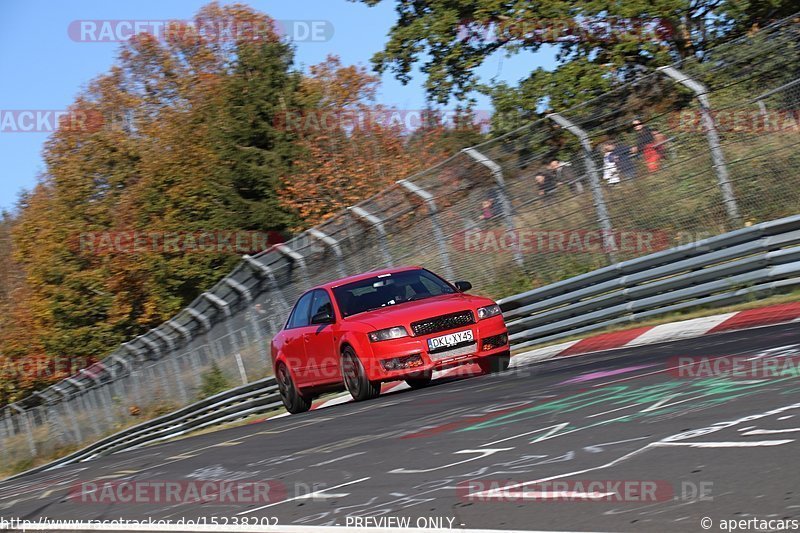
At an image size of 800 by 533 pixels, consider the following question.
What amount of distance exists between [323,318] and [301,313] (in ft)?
4.76

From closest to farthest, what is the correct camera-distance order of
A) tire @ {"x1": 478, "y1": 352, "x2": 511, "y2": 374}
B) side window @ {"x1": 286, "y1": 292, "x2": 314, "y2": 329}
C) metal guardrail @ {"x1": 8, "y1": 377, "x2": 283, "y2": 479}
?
1. tire @ {"x1": 478, "y1": 352, "x2": 511, "y2": 374}
2. side window @ {"x1": 286, "y1": 292, "x2": 314, "y2": 329}
3. metal guardrail @ {"x1": 8, "y1": 377, "x2": 283, "y2": 479}

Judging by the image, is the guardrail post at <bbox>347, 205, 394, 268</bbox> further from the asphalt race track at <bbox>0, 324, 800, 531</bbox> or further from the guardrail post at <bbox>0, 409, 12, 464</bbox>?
the guardrail post at <bbox>0, 409, 12, 464</bbox>

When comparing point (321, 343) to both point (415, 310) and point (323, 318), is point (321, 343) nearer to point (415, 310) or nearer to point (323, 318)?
point (323, 318)

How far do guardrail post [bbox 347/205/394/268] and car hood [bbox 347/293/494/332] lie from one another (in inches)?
225

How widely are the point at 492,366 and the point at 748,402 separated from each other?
256 inches

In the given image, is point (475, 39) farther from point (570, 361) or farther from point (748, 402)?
point (748, 402)

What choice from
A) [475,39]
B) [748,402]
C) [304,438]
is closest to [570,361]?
[304,438]

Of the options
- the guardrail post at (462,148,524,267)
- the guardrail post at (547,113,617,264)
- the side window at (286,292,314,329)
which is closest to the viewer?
the side window at (286,292,314,329)

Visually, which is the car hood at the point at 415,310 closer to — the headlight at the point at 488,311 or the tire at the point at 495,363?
the headlight at the point at 488,311

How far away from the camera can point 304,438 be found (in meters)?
10.0

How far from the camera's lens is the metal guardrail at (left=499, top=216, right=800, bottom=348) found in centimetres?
1255

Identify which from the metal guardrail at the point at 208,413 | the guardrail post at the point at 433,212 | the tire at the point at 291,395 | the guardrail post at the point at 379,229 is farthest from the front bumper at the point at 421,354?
the metal guardrail at the point at 208,413

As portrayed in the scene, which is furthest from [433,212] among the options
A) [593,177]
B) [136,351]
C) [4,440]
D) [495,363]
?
[4,440]

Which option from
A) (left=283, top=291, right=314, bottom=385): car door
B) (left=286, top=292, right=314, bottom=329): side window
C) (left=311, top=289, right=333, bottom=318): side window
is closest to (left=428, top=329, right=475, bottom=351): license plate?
(left=311, top=289, right=333, bottom=318): side window
